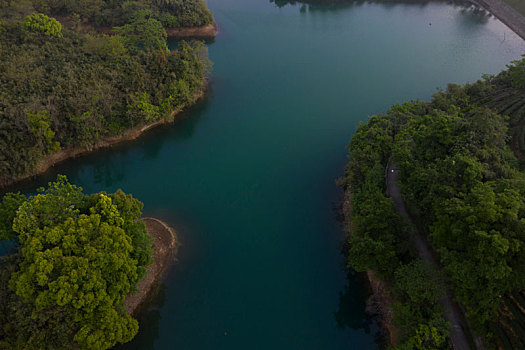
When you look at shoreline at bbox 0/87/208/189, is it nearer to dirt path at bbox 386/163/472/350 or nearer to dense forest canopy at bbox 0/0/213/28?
dense forest canopy at bbox 0/0/213/28

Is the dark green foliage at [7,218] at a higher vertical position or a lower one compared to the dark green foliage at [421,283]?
higher

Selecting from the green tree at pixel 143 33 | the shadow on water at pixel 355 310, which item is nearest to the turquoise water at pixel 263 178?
the shadow on water at pixel 355 310

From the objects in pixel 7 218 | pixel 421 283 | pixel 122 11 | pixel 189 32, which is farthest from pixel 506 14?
pixel 7 218

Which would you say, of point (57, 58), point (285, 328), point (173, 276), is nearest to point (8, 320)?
point (173, 276)

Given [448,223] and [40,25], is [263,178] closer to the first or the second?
[448,223]

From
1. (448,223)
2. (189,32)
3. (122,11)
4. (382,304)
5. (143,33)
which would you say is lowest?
(382,304)

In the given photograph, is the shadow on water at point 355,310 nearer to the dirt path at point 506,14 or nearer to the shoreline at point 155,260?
the shoreline at point 155,260

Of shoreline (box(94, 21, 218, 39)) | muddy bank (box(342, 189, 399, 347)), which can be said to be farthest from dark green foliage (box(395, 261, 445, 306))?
shoreline (box(94, 21, 218, 39))
